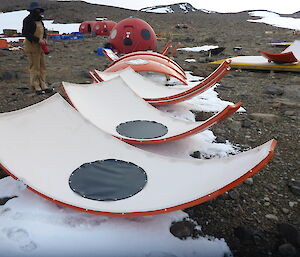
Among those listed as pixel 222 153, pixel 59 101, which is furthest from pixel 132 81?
pixel 222 153

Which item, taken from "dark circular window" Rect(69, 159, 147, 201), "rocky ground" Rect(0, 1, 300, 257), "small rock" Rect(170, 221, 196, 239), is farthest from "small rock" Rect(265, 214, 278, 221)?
"dark circular window" Rect(69, 159, 147, 201)

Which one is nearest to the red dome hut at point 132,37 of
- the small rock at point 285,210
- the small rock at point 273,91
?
the small rock at point 273,91

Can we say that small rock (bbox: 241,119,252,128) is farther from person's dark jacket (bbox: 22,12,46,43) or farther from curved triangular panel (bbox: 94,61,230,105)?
person's dark jacket (bbox: 22,12,46,43)

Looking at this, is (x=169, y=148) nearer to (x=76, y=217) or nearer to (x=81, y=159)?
(x=81, y=159)

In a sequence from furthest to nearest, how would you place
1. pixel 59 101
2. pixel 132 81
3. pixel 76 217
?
pixel 132 81
pixel 59 101
pixel 76 217

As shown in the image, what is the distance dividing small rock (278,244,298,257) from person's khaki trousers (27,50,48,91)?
457 centimetres

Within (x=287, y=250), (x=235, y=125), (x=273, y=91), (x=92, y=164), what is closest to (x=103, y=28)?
(x=273, y=91)

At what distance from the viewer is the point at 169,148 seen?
3.05m

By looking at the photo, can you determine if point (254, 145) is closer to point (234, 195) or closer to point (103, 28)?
point (234, 195)

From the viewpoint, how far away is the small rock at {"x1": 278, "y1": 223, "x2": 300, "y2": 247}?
182 cm

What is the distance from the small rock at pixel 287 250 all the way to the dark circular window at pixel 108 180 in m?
1.03

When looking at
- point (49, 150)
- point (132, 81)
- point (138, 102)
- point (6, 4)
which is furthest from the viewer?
point (6, 4)

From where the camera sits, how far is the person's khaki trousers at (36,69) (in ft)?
15.9

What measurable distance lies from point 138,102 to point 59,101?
49.2 inches
